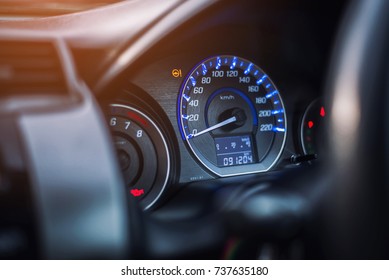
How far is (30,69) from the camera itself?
1.13m

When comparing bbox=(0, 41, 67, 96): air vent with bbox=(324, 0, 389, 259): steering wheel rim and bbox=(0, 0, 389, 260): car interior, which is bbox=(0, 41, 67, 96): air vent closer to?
bbox=(0, 0, 389, 260): car interior

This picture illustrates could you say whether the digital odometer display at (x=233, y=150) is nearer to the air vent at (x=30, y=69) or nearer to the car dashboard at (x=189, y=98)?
the car dashboard at (x=189, y=98)

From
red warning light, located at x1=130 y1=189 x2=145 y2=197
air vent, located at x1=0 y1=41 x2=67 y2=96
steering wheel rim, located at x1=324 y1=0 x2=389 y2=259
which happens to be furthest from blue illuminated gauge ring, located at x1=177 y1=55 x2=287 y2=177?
steering wheel rim, located at x1=324 y1=0 x2=389 y2=259

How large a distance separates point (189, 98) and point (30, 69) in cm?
75

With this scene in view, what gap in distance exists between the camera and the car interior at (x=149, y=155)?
97cm

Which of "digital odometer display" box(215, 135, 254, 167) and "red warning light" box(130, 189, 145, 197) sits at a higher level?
"digital odometer display" box(215, 135, 254, 167)

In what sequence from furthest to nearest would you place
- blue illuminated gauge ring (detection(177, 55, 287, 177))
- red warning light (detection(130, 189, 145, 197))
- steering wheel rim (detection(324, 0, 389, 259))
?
blue illuminated gauge ring (detection(177, 55, 287, 177)) < red warning light (detection(130, 189, 145, 197)) < steering wheel rim (detection(324, 0, 389, 259))

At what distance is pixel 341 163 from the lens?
963 mm

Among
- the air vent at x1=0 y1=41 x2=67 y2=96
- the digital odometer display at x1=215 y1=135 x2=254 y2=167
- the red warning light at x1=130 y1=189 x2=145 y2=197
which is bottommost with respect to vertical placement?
the red warning light at x1=130 y1=189 x2=145 y2=197

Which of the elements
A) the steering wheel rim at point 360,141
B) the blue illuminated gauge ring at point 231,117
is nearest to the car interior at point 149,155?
the steering wheel rim at point 360,141

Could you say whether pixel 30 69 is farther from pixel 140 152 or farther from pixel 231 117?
pixel 231 117

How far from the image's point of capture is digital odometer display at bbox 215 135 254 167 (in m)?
1.88
